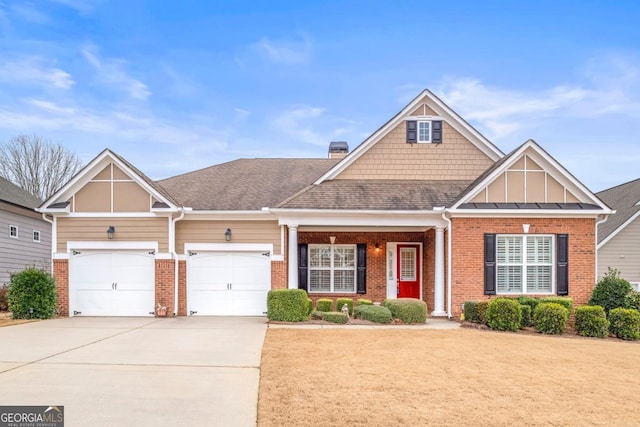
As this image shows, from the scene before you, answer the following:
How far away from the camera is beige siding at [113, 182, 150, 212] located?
1495 centimetres

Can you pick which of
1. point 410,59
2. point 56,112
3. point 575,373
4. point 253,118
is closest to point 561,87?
point 410,59

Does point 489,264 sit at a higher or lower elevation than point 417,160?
lower

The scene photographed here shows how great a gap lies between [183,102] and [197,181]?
627 centimetres

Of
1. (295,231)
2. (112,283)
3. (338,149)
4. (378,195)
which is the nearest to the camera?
(112,283)

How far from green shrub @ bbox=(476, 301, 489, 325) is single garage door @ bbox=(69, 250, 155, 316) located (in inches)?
373

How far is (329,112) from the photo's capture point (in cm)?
2356

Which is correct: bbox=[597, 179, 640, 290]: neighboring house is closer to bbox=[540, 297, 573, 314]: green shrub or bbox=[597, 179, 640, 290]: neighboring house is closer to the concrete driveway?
bbox=[540, 297, 573, 314]: green shrub

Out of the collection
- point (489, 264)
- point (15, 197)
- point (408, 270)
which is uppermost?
point (15, 197)

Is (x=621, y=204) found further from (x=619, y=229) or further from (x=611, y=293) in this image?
(x=611, y=293)

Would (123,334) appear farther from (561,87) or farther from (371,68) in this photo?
(561,87)

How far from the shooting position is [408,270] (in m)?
17.7

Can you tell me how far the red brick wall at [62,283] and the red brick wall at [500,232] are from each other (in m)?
11.5

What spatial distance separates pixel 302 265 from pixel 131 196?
19.5ft

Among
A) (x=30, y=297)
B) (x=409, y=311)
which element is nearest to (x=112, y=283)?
(x=30, y=297)
